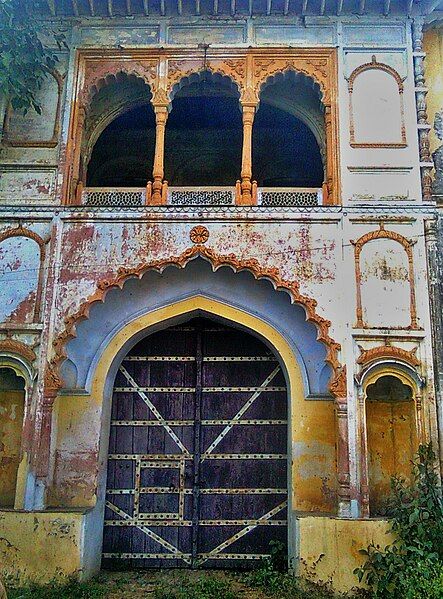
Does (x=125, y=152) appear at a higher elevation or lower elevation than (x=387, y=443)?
higher

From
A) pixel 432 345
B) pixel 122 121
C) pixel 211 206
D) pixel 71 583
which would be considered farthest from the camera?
pixel 122 121

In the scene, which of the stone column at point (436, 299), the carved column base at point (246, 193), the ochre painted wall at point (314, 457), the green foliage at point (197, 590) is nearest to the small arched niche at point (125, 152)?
the carved column base at point (246, 193)

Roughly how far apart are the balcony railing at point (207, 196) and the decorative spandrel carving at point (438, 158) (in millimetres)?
1734

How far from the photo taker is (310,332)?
28.8 feet

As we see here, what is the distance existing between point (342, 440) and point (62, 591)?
3.70 meters

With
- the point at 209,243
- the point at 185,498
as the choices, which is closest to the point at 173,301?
the point at 209,243

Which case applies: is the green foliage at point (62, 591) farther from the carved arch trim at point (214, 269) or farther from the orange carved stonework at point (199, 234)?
the orange carved stonework at point (199, 234)

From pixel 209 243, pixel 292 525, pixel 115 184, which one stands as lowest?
pixel 292 525

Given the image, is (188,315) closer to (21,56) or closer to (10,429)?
(10,429)

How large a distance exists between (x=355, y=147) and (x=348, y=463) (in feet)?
14.0

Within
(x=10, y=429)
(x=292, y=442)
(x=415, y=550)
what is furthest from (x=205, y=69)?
(x=415, y=550)

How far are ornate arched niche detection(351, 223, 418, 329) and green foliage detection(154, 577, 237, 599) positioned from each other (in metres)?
3.62

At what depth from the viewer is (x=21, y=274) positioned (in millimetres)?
8375

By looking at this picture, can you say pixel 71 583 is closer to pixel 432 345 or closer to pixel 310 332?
pixel 310 332
